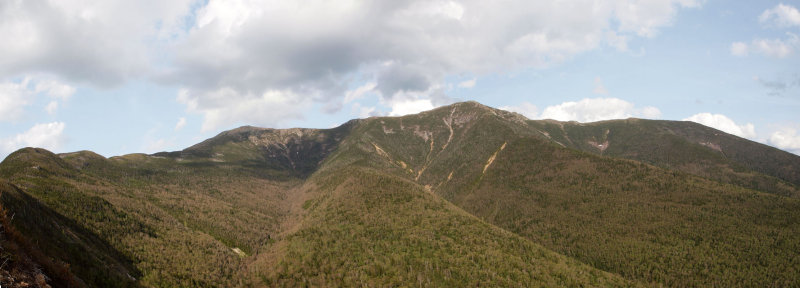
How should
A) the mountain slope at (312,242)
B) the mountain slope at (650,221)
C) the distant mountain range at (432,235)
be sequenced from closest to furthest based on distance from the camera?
the distant mountain range at (432,235), the mountain slope at (312,242), the mountain slope at (650,221)

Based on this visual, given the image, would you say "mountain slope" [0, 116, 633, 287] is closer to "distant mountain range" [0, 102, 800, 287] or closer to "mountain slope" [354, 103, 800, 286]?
"distant mountain range" [0, 102, 800, 287]

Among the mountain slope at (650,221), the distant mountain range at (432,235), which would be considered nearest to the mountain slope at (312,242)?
the distant mountain range at (432,235)

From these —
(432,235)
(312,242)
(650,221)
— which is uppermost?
(650,221)

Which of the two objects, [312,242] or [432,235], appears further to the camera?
[312,242]

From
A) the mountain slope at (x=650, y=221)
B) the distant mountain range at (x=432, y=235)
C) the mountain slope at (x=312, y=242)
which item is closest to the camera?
the distant mountain range at (x=432, y=235)

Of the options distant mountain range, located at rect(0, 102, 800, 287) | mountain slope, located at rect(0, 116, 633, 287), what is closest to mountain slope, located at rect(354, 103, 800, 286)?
distant mountain range, located at rect(0, 102, 800, 287)

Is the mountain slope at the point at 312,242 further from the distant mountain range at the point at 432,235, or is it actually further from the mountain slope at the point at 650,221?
the mountain slope at the point at 650,221

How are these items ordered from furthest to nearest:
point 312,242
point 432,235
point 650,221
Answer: point 650,221, point 312,242, point 432,235

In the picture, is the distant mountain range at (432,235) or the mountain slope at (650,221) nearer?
the distant mountain range at (432,235)

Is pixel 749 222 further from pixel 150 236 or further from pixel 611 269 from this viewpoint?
pixel 150 236

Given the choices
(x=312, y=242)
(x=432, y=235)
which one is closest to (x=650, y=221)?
(x=432, y=235)

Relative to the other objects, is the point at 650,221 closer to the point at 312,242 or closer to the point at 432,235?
the point at 432,235
